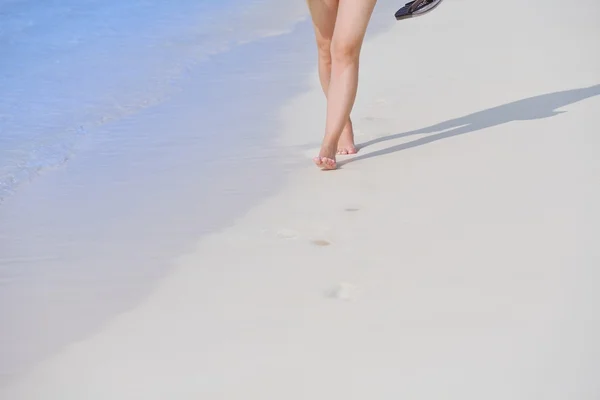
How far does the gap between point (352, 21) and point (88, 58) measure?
356cm

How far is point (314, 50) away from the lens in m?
7.58

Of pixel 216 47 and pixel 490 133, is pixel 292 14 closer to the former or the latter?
pixel 216 47

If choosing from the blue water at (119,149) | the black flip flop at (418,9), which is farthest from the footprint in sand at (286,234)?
the black flip flop at (418,9)

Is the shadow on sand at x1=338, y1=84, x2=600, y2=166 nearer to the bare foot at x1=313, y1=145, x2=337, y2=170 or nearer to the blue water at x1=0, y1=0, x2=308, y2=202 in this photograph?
the bare foot at x1=313, y1=145, x2=337, y2=170

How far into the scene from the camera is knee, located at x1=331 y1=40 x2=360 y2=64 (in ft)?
15.1

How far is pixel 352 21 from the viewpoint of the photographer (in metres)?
4.56

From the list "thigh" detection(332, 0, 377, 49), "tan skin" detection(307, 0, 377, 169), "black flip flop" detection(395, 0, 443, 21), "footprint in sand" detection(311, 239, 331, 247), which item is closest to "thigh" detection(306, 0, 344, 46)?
"tan skin" detection(307, 0, 377, 169)

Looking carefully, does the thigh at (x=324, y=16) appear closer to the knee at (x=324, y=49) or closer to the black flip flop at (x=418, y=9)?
the knee at (x=324, y=49)

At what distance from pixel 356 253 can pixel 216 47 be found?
449 cm

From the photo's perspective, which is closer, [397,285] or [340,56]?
[397,285]

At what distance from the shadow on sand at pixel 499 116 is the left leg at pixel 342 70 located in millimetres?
240

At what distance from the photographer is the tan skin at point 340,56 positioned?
4562 millimetres

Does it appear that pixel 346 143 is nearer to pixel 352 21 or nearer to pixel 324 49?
pixel 324 49

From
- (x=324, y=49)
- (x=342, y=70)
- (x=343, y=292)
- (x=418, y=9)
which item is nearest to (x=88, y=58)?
(x=324, y=49)
